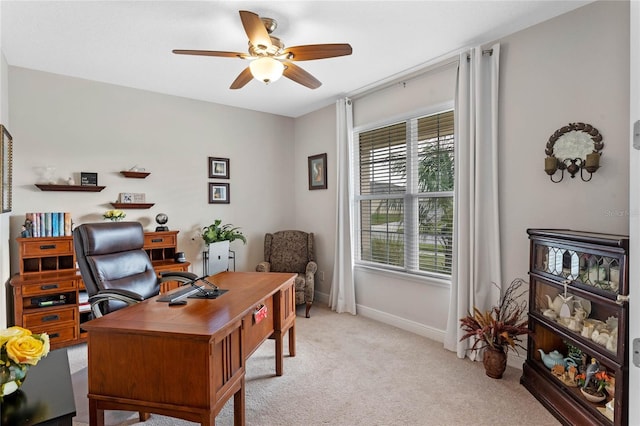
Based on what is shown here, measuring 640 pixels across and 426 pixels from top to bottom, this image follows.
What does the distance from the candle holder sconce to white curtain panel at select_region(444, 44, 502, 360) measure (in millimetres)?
408

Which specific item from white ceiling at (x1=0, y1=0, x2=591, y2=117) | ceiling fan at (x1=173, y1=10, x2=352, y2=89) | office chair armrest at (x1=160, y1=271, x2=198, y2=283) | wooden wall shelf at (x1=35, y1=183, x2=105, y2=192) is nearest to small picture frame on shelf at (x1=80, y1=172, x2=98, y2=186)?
wooden wall shelf at (x1=35, y1=183, x2=105, y2=192)

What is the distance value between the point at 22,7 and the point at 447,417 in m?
3.94

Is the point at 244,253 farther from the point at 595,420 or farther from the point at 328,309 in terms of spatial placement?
the point at 595,420

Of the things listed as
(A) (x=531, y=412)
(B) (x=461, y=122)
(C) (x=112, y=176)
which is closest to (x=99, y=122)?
Answer: (C) (x=112, y=176)

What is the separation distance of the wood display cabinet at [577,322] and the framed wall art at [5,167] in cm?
404

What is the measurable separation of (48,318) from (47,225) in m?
0.86

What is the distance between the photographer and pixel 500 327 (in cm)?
255

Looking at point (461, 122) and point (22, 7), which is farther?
point (461, 122)

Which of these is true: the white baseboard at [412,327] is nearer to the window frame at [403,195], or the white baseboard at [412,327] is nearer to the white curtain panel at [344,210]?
the white curtain panel at [344,210]

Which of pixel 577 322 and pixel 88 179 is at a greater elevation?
pixel 88 179

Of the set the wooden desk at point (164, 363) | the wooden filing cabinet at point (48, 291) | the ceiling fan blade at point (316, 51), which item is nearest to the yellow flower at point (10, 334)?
the wooden desk at point (164, 363)

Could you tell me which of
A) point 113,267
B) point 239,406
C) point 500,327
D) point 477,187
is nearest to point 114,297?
point 113,267

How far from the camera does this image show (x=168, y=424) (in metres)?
2.09

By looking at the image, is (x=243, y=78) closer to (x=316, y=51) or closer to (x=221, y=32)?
(x=221, y=32)
